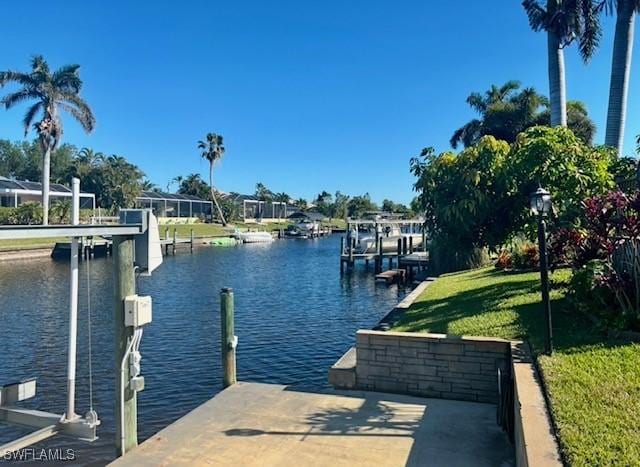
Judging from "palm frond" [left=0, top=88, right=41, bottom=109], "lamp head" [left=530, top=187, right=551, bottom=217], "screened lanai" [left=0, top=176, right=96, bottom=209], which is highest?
"palm frond" [left=0, top=88, right=41, bottom=109]

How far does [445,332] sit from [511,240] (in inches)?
153

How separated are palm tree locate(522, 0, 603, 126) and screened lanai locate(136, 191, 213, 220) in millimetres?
57962

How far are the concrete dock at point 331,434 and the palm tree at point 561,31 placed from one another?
15120 mm

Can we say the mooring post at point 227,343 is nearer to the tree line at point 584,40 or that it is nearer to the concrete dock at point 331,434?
the concrete dock at point 331,434

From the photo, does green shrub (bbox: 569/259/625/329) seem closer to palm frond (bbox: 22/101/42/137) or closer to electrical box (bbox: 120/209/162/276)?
electrical box (bbox: 120/209/162/276)

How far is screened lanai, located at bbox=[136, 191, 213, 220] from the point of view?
7244cm

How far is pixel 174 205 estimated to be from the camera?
79.9 meters

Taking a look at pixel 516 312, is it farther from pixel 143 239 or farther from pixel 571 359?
pixel 143 239

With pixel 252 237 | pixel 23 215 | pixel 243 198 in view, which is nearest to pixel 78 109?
pixel 23 215

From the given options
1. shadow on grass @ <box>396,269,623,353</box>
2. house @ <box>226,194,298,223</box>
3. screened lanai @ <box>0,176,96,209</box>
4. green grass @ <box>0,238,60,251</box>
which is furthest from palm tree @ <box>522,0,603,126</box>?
house @ <box>226,194,298,223</box>

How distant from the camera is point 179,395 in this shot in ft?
31.7

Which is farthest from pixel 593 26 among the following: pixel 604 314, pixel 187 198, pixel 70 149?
pixel 70 149

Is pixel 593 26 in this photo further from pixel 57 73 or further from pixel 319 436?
pixel 57 73

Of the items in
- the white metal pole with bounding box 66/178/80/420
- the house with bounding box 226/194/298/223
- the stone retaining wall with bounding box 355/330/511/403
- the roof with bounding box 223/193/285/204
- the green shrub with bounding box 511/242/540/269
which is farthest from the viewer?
the roof with bounding box 223/193/285/204
